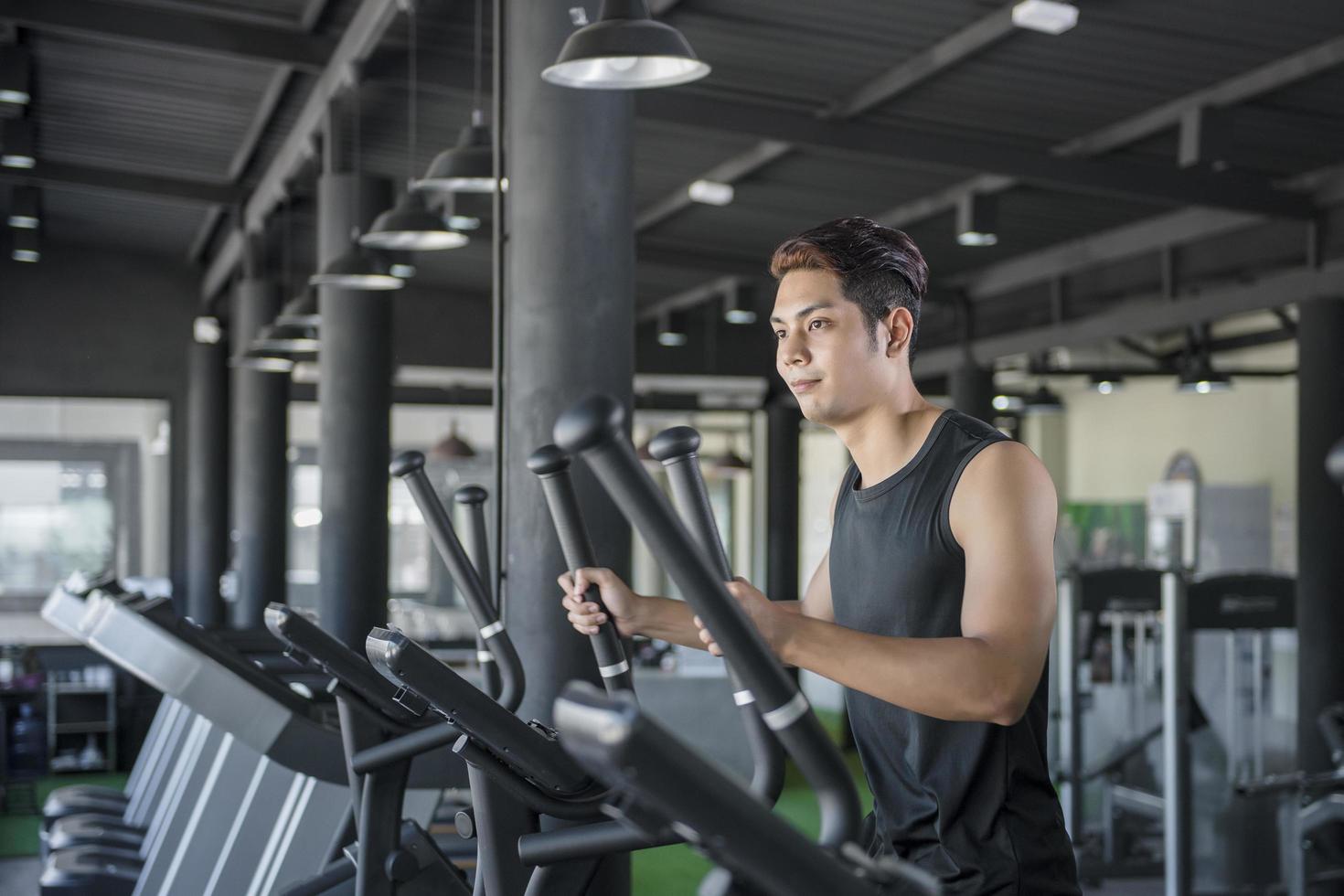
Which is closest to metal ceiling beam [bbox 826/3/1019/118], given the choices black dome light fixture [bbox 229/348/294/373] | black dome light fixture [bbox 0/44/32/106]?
black dome light fixture [bbox 229/348/294/373]

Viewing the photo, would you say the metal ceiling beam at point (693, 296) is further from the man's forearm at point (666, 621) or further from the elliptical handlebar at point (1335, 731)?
the man's forearm at point (666, 621)

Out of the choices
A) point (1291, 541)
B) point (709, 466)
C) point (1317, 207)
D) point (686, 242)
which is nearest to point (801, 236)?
point (1317, 207)

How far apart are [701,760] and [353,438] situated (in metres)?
6.40

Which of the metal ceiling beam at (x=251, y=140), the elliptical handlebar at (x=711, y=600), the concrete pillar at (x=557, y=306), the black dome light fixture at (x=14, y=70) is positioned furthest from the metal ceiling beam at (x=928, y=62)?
the elliptical handlebar at (x=711, y=600)

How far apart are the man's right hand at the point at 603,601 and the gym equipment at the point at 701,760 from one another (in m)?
0.47

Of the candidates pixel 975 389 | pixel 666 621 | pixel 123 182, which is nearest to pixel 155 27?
pixel 123 182

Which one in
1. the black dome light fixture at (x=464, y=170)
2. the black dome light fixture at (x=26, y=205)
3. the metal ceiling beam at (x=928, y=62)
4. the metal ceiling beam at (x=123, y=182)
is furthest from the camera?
the black dome light fixture at (x=26, y=205)

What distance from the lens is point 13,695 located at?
32.7ft

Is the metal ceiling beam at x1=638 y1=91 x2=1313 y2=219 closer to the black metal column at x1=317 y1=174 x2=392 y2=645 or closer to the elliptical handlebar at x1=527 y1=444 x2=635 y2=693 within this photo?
the black metal column at x1=317 y1=174 x2=392 y2=645

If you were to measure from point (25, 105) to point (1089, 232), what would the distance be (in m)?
7.31

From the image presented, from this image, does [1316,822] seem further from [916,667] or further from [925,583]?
[916,667]

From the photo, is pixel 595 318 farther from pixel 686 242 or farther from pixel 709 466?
pixel 709 466

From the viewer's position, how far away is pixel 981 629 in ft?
4.88

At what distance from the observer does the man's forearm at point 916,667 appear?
1348 millimetres
